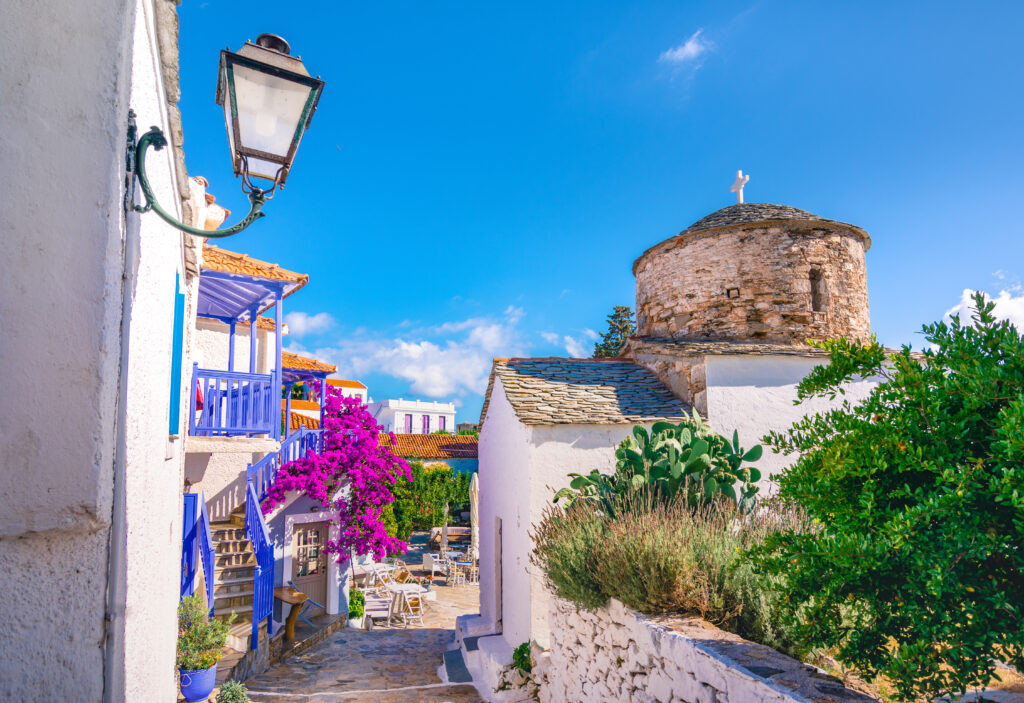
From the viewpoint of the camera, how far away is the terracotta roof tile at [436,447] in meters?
26.8

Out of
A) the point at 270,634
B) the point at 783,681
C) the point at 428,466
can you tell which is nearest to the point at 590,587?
the point at 783,681

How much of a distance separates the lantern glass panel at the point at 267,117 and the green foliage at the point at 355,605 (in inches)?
471

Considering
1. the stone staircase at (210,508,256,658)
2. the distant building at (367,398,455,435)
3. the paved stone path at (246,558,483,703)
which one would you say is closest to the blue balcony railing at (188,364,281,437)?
the stone staircase at (210,508,256,658)

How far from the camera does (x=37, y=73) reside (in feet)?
6.08

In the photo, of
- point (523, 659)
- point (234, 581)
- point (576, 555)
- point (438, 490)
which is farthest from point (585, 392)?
point (438, 490)

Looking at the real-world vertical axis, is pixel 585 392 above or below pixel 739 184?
below

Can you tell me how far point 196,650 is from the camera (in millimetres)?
6156

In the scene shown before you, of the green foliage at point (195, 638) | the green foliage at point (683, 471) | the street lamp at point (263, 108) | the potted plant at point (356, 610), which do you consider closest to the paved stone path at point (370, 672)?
the potted plant at point (356, 610)

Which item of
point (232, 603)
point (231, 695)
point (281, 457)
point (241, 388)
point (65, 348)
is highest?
point (241, 388)

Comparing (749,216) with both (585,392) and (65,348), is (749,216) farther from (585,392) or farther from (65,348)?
(65,348)

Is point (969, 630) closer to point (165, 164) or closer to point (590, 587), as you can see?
point (590, 587)

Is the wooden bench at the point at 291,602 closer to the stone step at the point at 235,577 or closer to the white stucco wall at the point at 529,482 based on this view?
the stone step at the point at 235,577

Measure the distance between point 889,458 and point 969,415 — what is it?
33 cm

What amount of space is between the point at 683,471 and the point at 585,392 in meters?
3.30
